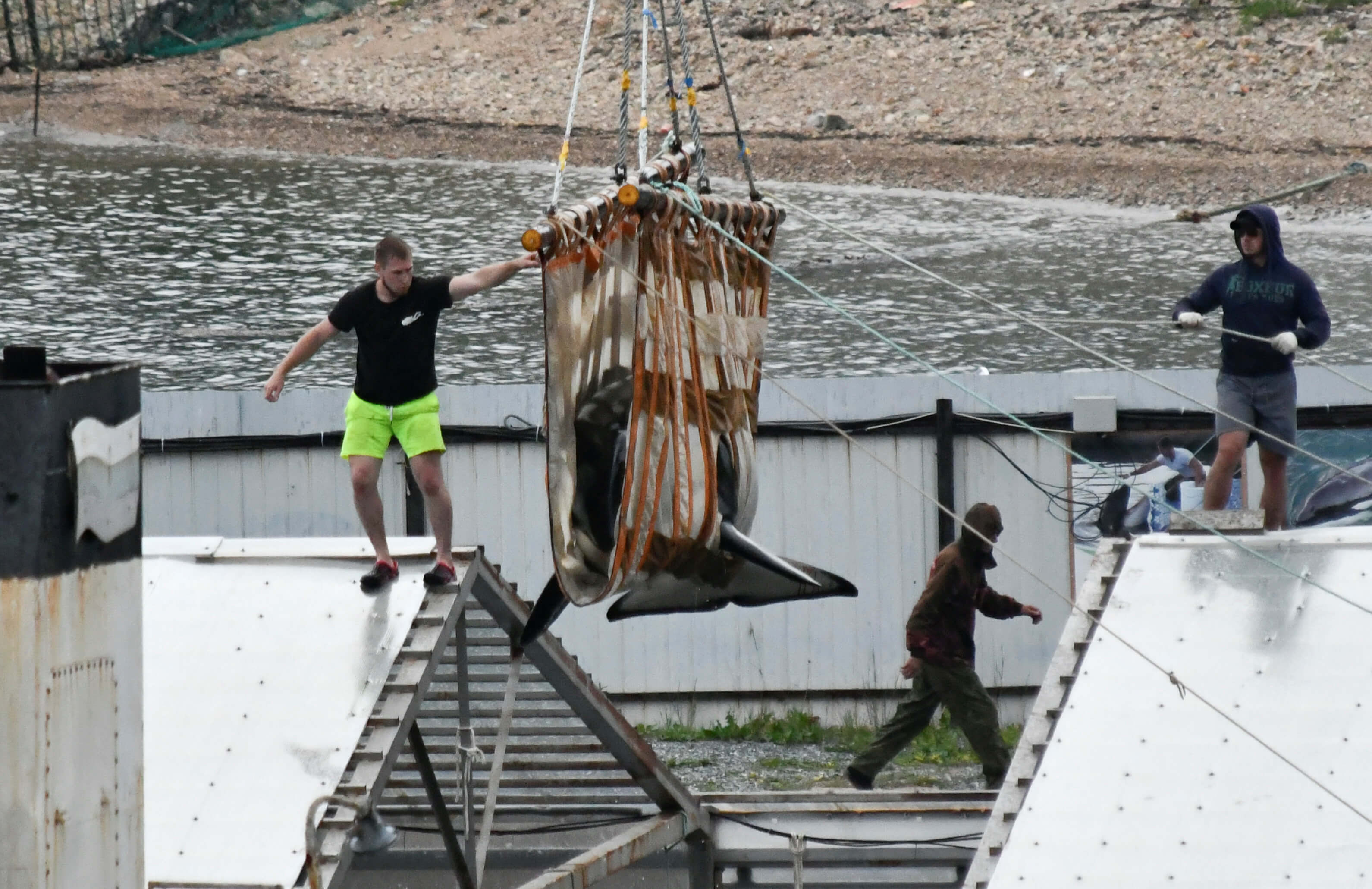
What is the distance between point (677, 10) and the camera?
6.39 m

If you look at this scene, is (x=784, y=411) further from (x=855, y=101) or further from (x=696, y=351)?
(x=855, y=101)

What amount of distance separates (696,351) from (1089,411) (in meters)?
5.18

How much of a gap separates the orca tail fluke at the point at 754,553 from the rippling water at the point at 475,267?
560cm

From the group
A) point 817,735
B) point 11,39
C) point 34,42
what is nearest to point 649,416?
point 817,735

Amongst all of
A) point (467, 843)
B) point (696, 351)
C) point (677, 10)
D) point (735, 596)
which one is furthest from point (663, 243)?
point (467, 843)

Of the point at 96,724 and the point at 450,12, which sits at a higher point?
the point at 450,12

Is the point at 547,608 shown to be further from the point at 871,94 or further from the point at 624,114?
the point at 871,94

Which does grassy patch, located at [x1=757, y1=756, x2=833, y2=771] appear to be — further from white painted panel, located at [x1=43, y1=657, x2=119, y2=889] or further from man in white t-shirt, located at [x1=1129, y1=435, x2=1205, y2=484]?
white painted panel, located at [x1=43, y1=657, x2=119, y2=889]

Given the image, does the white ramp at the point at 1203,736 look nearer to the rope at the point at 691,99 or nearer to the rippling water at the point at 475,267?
the rope at the point at 691,99

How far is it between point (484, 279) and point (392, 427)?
92 cm

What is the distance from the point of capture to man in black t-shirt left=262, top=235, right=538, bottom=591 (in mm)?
7074

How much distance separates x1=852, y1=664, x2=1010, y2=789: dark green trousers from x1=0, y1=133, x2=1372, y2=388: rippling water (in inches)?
139

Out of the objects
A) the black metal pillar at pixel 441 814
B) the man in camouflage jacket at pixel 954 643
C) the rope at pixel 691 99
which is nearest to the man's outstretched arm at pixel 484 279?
the rope at pixel 691 99

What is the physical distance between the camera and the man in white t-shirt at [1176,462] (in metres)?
11.2
